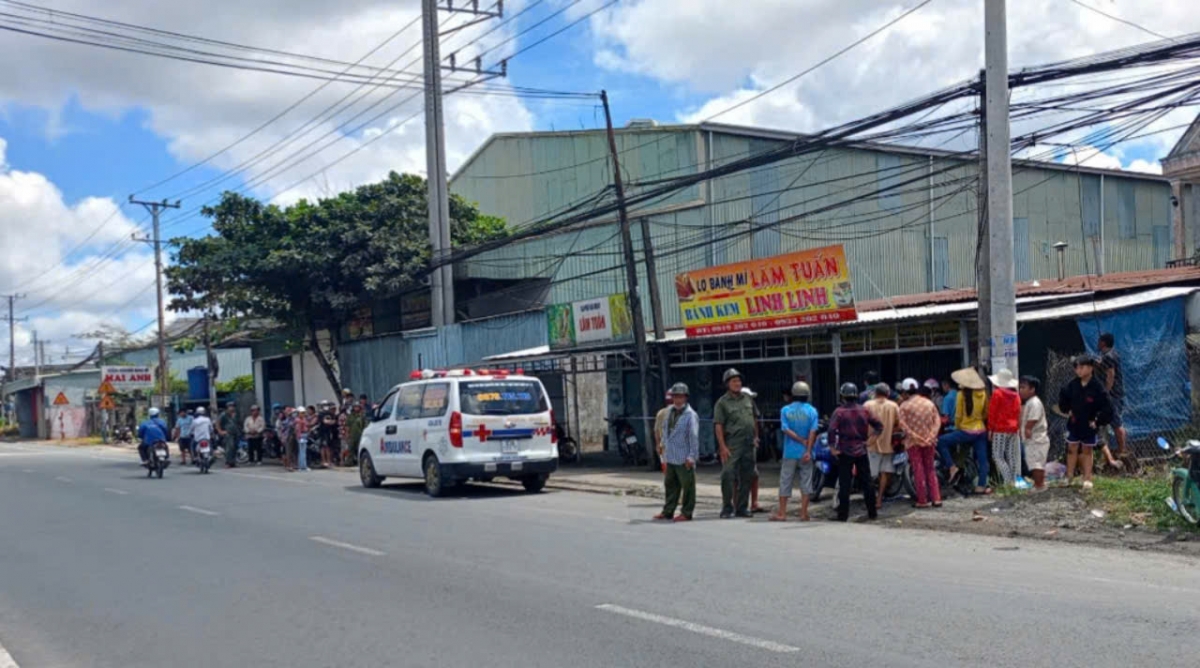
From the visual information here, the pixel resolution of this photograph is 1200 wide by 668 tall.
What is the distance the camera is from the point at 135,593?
30.1ft

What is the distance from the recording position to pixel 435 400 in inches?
652

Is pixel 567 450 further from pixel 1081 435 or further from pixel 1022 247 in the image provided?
pixel 1022 247

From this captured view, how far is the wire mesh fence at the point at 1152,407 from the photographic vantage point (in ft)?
44.4

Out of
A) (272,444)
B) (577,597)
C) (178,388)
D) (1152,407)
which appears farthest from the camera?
(178,388)

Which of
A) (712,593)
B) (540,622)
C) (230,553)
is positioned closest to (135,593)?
(230,553)

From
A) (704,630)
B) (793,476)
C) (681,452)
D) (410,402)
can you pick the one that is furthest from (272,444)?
(704,630)

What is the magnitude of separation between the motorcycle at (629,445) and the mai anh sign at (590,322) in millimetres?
1909

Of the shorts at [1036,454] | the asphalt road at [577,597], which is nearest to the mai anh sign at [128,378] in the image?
the asphalt road at [577,597]

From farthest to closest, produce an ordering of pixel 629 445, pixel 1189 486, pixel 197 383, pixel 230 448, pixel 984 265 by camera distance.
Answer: pixel 197 383, pixel 230 448, pixel 629 445, pixel 984 265, pixel 1189 486

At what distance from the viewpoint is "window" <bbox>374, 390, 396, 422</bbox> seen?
18.2 metres

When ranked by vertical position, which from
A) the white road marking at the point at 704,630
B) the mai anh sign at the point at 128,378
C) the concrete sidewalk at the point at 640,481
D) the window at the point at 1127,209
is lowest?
the concrete sidewalk at the point at 640,481

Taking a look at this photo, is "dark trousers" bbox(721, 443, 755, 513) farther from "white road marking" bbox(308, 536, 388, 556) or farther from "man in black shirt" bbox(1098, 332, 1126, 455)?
"man in black shirt" bbox(1098, 332, 1126, 455)

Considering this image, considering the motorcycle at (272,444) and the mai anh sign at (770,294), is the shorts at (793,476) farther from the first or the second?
the motorcycle at (272,444)

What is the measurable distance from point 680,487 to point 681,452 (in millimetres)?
462
